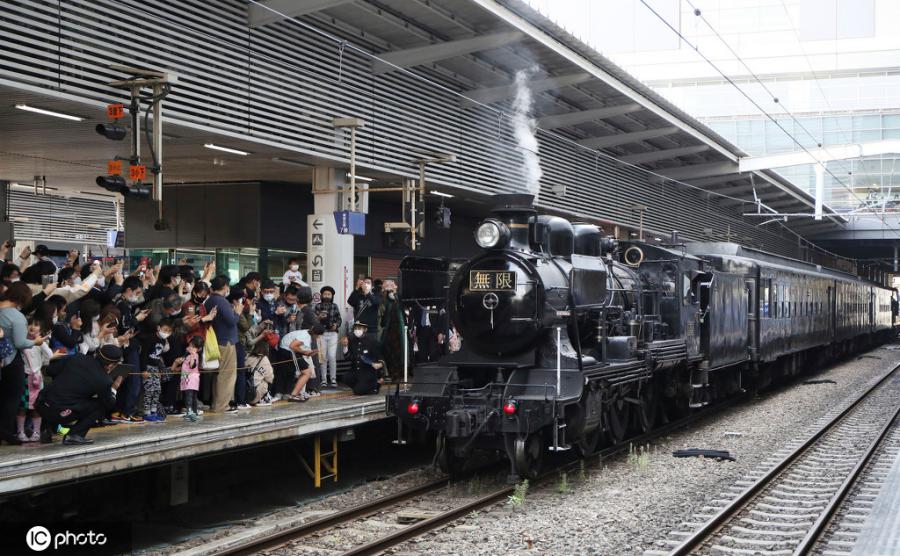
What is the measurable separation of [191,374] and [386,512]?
115 inches

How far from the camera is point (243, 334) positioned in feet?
39.4

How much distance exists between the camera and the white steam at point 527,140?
20312mm

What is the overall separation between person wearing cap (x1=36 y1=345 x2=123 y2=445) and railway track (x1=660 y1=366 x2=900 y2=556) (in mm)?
5425

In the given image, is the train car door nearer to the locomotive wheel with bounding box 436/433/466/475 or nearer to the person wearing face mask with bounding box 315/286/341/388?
the person wearing face mask with bounding box 315/286/341/388

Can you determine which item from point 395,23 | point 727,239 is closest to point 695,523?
point 395,23

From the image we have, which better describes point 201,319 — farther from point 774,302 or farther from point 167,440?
point 774,302

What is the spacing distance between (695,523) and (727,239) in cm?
3307

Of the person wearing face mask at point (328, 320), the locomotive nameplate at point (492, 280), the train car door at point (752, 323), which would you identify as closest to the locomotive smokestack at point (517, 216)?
the locomotive nameplate at point (492, 280)

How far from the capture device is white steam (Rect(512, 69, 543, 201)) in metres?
20.3

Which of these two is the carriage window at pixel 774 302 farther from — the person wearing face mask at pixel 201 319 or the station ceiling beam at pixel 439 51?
the person wearing face mask at pixel 201 319

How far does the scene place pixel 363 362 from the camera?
1384 cm

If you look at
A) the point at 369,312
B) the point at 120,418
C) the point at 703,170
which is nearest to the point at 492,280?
the point at 369,312

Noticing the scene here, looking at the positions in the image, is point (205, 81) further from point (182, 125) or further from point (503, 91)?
point (503, 91)

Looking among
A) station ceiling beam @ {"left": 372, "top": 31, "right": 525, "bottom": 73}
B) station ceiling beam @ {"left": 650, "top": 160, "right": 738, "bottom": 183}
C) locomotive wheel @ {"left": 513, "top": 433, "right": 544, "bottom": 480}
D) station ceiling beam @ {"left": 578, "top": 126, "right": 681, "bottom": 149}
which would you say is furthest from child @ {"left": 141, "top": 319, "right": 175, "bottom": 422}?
station ceiling beam @ {"left": 650, "top": 160, "right": 738, "bottom": 183}
